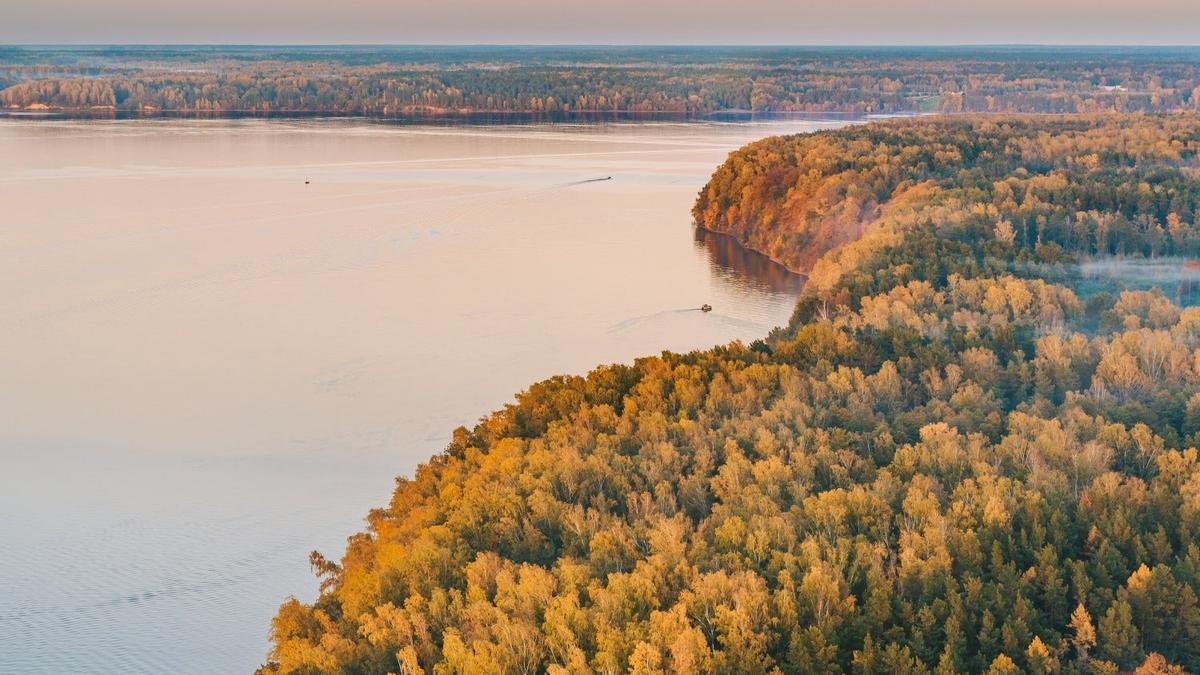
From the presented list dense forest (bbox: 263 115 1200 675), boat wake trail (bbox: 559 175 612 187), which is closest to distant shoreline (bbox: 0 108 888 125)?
boat wake trail (bbox: 559 175 612 187)

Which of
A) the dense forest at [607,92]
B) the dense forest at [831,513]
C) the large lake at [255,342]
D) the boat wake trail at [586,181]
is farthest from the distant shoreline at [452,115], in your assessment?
the dense forest at [831,513]

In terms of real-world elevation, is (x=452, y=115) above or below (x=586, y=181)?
above

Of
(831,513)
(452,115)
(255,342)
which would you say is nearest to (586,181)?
(255,342)

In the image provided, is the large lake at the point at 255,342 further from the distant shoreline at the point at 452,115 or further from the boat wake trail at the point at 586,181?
the distant shoreline at the point at 452,115

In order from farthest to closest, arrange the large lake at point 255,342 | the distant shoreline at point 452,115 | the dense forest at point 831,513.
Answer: the distant shoreline at point 452,115 → the large lake at point 255,342 → the dense forest at point 831,513

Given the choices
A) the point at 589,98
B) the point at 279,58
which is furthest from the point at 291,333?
the point at 279,58

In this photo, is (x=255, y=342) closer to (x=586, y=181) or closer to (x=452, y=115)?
(x=586, y=181)

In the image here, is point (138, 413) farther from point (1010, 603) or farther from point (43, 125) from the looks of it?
point (43, 125)
